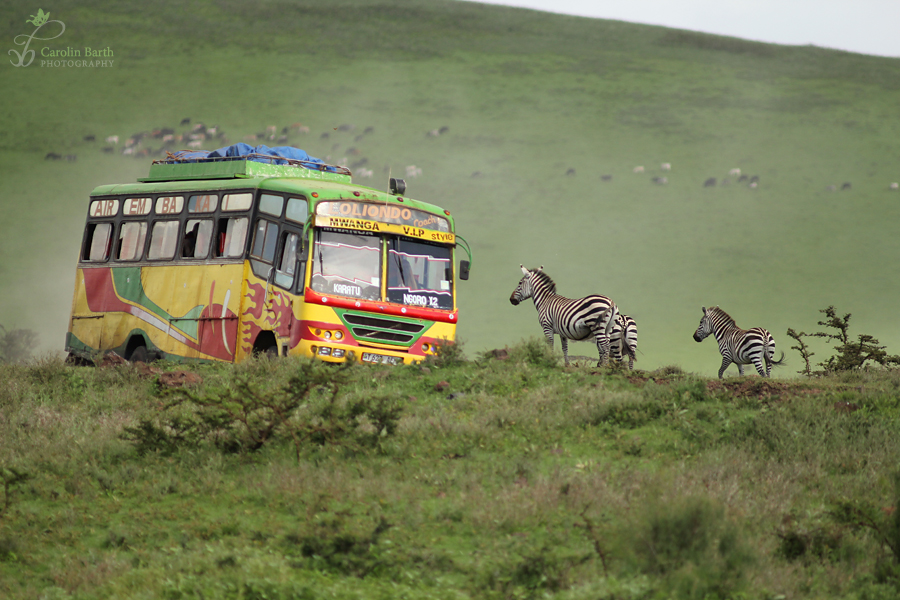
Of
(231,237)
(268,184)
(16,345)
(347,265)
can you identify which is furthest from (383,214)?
(16,345)

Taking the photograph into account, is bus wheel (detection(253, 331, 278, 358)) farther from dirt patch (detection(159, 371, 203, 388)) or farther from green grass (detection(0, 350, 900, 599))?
green grass (detection(0, 350, 900, 599))

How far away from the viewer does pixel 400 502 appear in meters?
8.98

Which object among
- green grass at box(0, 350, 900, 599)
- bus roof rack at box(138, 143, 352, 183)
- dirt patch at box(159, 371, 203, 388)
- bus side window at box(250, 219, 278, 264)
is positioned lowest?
green grass at box(0, 350, 900, 599)

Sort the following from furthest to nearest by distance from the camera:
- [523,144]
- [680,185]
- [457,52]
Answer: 1. [457,52]
2. [523,144]
3. [680,185]

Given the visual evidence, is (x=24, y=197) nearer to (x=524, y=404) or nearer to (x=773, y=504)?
(x=524, y=404)

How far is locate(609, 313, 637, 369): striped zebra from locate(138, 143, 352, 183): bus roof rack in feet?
23.1

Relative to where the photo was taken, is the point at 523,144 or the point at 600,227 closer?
the point at 600,227

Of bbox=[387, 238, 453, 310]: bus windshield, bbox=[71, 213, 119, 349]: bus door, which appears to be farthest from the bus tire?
bbox=[387, 238, 453, 310]: bus windshield

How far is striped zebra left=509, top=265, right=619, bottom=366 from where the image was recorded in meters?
20.6

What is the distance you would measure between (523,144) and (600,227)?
12.9 m

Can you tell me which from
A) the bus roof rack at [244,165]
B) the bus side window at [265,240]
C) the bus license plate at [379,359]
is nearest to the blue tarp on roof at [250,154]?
the bus roof rack at [244,165]

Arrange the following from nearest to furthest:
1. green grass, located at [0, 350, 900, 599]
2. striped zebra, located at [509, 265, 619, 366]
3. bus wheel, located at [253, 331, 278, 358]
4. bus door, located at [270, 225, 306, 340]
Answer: green grass, located at [0, 350, 900, 599] → bus door, located at [270, 225, 306, 340] → bus wheel, located at [253, 331, 278, 358] → striped zebra, located at [509, 265, 619, 366]

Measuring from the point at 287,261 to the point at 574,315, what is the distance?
7059 mm

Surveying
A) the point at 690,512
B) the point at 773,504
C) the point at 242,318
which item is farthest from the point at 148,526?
the point at 242,318
